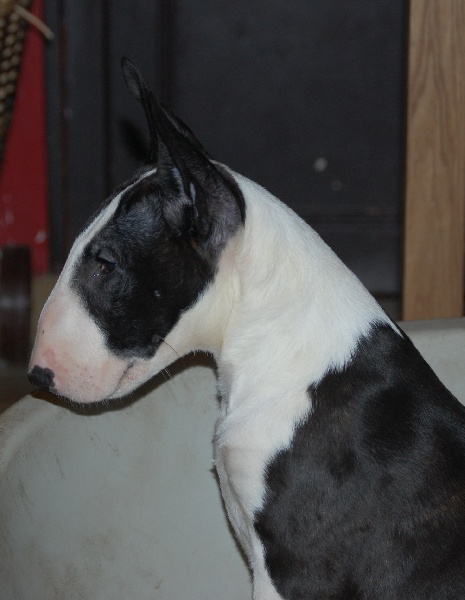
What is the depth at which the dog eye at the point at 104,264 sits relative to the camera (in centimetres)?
129

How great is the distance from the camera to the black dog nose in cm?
133

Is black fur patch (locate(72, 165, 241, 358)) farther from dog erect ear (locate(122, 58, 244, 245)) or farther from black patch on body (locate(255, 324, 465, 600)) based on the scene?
black patch on body (locate(255, 324, 465, 600))

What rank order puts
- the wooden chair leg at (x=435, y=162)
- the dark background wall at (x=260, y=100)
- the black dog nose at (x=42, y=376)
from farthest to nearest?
the dark background wall at (x=260, y=100), the wooden chair leg at (x=435, y=162), the black dog nose at (x=42, y=376)

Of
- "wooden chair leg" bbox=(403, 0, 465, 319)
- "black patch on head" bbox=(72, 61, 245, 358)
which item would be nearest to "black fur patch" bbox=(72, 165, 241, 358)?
"black patch on head" bbox=(72, 61, 245, 358)

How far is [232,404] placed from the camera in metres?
1.36

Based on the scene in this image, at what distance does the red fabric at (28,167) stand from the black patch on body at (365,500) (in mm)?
2171

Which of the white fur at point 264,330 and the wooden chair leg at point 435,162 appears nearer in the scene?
the white fur at point 264,330

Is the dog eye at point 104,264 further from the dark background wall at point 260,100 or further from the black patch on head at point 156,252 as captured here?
the dark background wall at point 260,100

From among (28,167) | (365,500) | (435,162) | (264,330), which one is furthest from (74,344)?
(28,167)

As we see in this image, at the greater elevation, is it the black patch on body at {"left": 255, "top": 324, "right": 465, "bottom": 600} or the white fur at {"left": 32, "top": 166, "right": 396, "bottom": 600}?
the white fur at {"left": 32, "top": 166, "right": 396, "bottom": 600}

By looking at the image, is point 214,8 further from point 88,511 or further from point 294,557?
point 294,557

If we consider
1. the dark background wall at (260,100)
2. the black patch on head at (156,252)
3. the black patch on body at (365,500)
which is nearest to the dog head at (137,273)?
the black patch on head at (156,252)

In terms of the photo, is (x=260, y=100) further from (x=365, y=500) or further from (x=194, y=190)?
(x=365, y=500)

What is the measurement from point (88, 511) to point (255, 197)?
0.59 m
